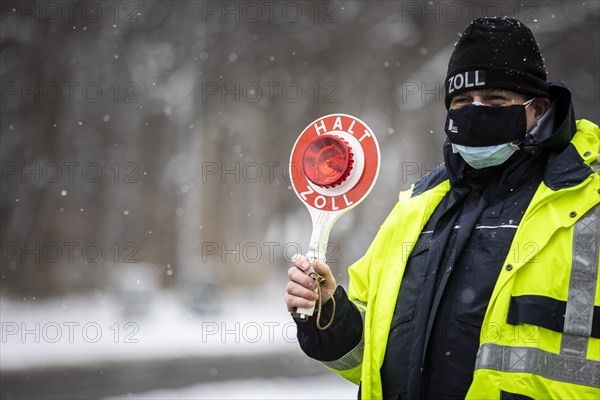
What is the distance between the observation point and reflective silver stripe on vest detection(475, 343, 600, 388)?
2230mm

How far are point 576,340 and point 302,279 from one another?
844 mm

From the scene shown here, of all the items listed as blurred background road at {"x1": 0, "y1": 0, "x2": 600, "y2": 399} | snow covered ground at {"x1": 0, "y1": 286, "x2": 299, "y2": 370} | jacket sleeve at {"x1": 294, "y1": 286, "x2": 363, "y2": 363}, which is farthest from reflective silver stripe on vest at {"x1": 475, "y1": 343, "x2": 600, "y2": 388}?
blurred background road at {"x1": 0, "y1": 0, "x2": 600, "y2": 399}

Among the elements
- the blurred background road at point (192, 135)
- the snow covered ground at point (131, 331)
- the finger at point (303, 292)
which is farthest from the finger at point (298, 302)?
the blurred background road at point (192, 135)

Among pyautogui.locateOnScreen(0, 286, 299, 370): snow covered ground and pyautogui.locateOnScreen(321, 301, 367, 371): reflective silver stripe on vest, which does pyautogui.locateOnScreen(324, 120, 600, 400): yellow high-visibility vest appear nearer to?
pyautogui.locateOnScreen(321, 301, 367, 371): reflective silver stripe on vest

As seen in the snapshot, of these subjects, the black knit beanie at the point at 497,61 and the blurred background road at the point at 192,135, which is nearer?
the black knit beanie at the point at 497,61

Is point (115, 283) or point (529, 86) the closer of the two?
point (529, 86)

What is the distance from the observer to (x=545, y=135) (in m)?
2.57

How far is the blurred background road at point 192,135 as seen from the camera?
13938 mm

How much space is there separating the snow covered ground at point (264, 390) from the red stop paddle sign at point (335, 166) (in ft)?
18.6

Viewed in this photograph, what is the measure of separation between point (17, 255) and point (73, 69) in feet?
13.0

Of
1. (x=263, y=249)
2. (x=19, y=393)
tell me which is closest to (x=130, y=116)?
(x=263, y=249)

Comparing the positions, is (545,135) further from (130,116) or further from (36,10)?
(130,116)

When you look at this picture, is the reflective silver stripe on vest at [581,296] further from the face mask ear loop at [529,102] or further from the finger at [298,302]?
the finger at [298,302]

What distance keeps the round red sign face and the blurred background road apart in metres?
9.30
